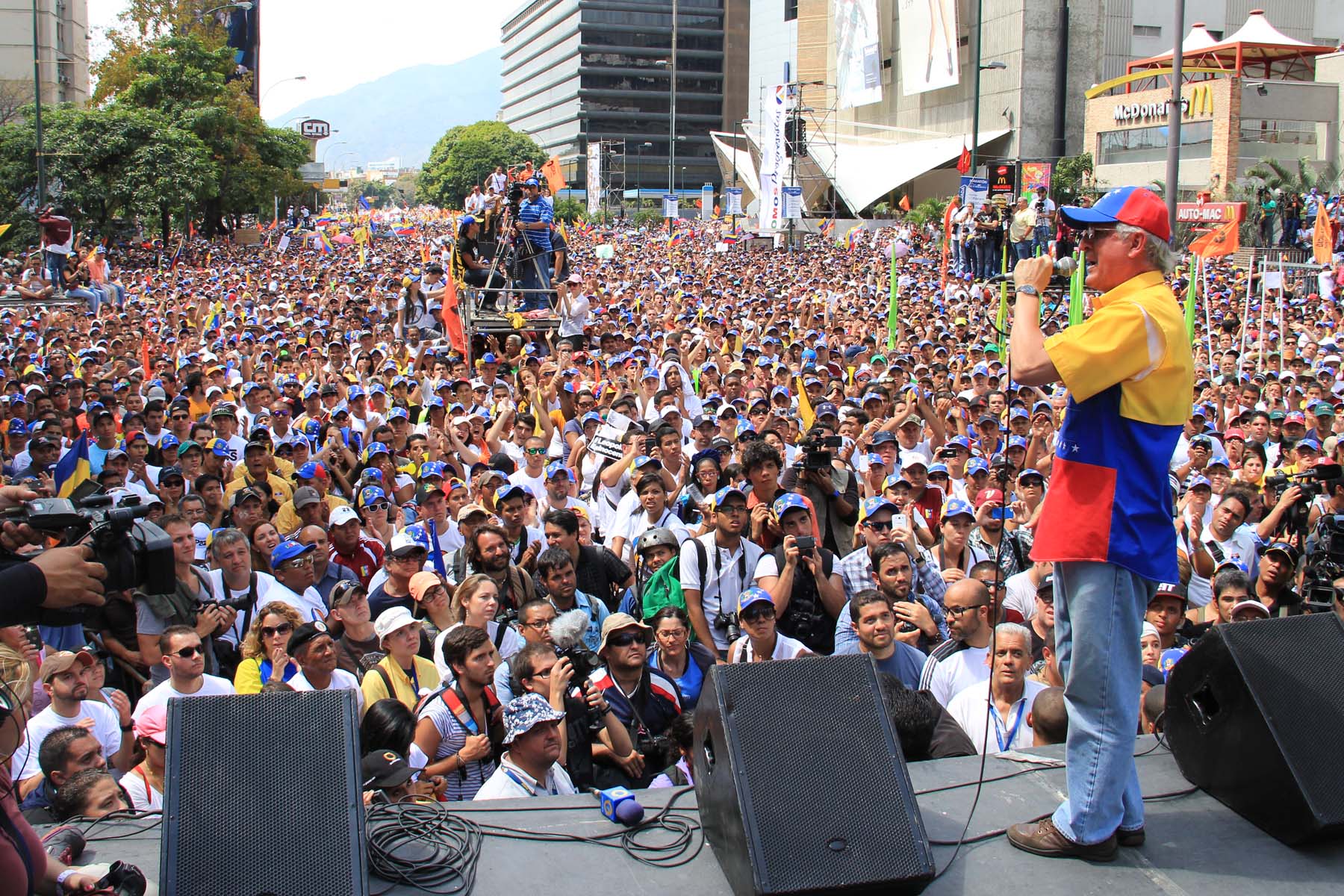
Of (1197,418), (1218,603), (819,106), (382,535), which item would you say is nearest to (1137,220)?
(1218,603)

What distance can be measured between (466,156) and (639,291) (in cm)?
8162

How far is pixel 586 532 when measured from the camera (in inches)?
287

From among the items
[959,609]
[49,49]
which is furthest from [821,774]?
[49,49]

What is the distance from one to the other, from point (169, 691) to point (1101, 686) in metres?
3.54

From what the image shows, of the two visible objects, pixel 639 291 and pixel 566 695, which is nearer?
pixel 566 695

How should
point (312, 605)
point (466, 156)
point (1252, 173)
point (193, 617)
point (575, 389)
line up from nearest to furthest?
point (193, 617) → point (312, 605) → point (575, 389) → point (1252, 173) → point (466, 156)

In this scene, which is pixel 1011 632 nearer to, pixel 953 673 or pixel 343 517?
pixel 953 673

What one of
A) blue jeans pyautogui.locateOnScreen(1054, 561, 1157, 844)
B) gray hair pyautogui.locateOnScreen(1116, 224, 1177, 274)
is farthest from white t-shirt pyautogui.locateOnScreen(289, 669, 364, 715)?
gray hair pyautogui.locateOnScreen(1116, 224, 1177, 274)

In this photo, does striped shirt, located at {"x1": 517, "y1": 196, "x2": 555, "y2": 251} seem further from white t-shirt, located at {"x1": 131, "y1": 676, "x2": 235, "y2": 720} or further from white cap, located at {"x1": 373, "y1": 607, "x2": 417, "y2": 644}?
white t-shirt, located at {"x1": 131, "y1": 676, "x2": 235, "y2": 720}

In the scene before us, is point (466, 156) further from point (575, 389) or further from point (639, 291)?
point (575, 389)

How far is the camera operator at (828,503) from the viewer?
6.95 metres

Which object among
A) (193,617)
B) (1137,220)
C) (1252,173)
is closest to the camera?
(1137,220)

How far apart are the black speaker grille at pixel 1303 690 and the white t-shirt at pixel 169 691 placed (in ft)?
11.7

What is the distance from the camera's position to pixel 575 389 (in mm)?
11438
